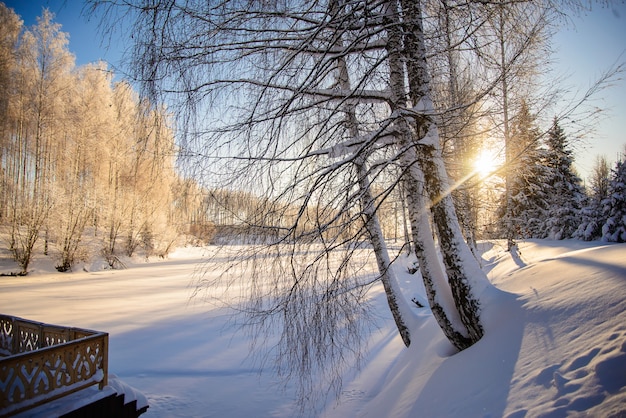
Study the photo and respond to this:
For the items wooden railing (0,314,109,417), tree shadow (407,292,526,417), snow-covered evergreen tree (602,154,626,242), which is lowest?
wooden railing (0,314,109,417)

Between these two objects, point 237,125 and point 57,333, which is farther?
point 57,333

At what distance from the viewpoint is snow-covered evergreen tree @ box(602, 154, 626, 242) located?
11539 millimetres

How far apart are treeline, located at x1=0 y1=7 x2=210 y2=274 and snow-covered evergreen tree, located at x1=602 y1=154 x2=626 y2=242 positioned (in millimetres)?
19120

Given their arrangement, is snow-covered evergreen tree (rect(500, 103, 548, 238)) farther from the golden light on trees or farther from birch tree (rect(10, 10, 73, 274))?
birch tree (rect(10, 10, 73, 274))

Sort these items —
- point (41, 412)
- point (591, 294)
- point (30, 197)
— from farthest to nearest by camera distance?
point (30, 197) < point (41, 412) < point (591, 294)

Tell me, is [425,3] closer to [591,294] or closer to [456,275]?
[456,275]

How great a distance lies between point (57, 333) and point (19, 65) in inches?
743

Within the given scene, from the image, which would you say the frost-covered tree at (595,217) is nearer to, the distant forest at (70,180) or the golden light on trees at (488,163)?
the distant forest at (70,180)

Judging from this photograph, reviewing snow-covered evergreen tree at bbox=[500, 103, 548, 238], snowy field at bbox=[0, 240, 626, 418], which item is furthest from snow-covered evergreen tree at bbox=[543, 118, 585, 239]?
snowy field at bbox=[0, 240, 626, 418]

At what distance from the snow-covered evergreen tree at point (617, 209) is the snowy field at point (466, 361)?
Result: 11.1 metres

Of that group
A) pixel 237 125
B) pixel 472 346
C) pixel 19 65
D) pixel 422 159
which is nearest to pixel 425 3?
pixel 422 159

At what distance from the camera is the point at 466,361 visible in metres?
2.17

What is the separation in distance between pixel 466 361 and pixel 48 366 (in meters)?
4.62

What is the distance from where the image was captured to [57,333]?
13.4ft
